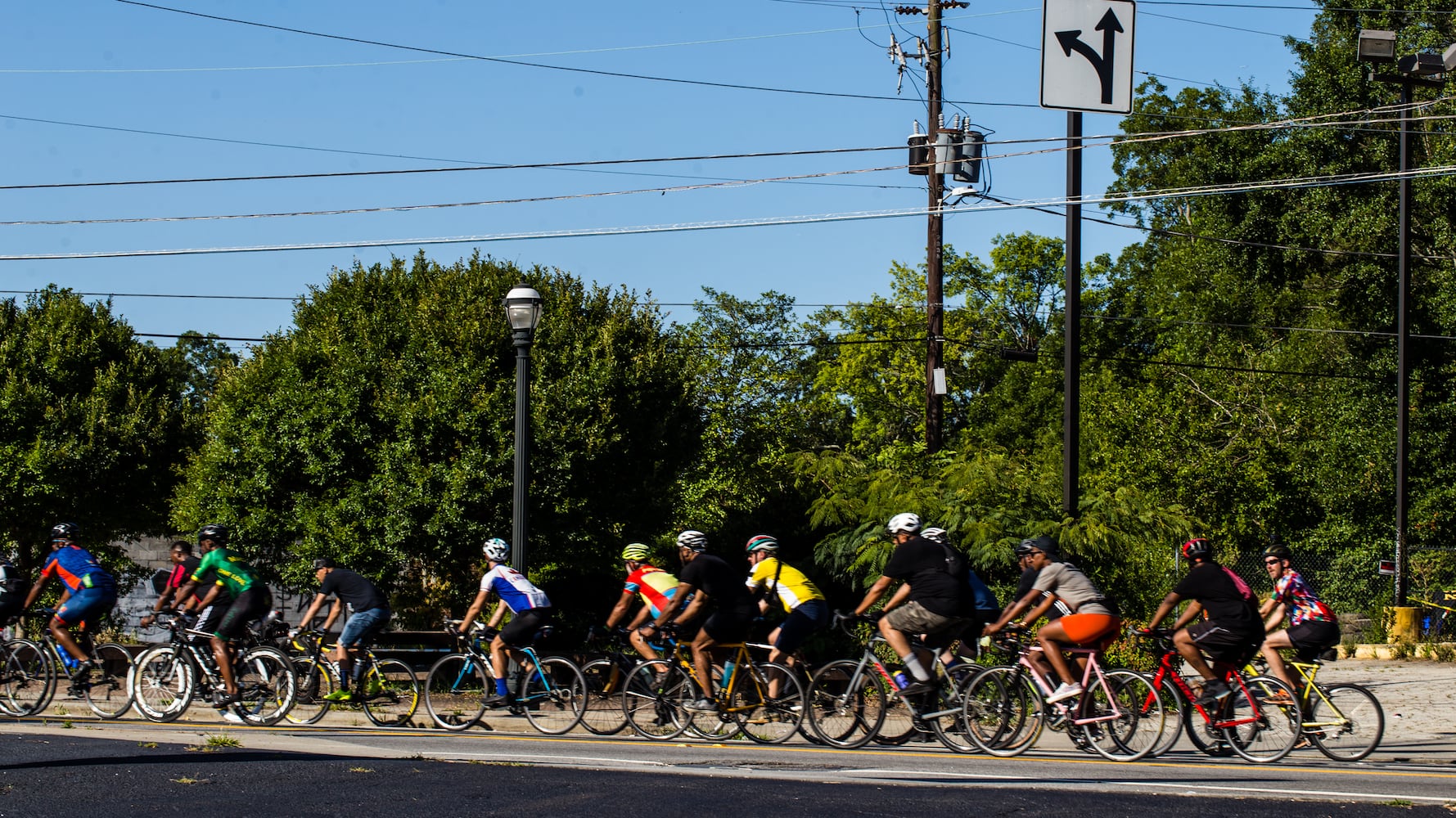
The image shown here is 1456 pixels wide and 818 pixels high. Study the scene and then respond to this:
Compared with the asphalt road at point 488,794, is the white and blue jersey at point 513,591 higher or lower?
higher

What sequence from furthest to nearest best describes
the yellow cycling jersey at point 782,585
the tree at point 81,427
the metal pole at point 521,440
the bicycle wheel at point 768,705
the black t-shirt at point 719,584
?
the tree at point 81,427 → the metal pole at point 521,440 → the yellow cycling jersey at point 782,585 → the black t-shirt at point 719,584 → the bicycle wheel at point 768,705

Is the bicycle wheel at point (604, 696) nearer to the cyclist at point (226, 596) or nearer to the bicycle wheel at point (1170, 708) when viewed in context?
the cyclist at point (226, 596)

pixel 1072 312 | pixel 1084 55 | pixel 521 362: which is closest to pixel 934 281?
pixel 1072 312

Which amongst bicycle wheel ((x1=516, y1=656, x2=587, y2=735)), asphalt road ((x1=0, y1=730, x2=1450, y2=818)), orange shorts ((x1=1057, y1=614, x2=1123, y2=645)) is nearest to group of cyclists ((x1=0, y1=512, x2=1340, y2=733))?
orange shorts ((x1=1057, y1=614, x2=1123, y2=645))

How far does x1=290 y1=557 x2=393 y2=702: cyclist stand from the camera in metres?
12.5

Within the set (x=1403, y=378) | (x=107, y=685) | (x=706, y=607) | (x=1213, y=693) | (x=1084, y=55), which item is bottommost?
(x=107, y=685)

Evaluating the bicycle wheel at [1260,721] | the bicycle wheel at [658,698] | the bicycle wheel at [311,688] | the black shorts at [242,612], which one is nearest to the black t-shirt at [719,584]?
the bicycle wheel at [658,698]

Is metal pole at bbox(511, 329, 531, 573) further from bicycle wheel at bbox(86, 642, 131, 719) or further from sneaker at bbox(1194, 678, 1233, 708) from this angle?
sneaker at bbox(1194, 678, 1233, 708)

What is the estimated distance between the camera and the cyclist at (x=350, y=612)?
492 inches

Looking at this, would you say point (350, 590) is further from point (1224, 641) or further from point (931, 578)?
point (1224, 641)

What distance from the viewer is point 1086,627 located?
34.5ft

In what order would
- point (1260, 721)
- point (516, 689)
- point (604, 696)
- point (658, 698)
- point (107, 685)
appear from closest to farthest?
point (1260, 721) < point (658, 698) < point (604, 696) < point (516, 689) < point (107, 685)

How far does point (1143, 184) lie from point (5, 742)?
156 ft

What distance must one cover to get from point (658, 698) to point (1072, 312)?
25.8 ft
